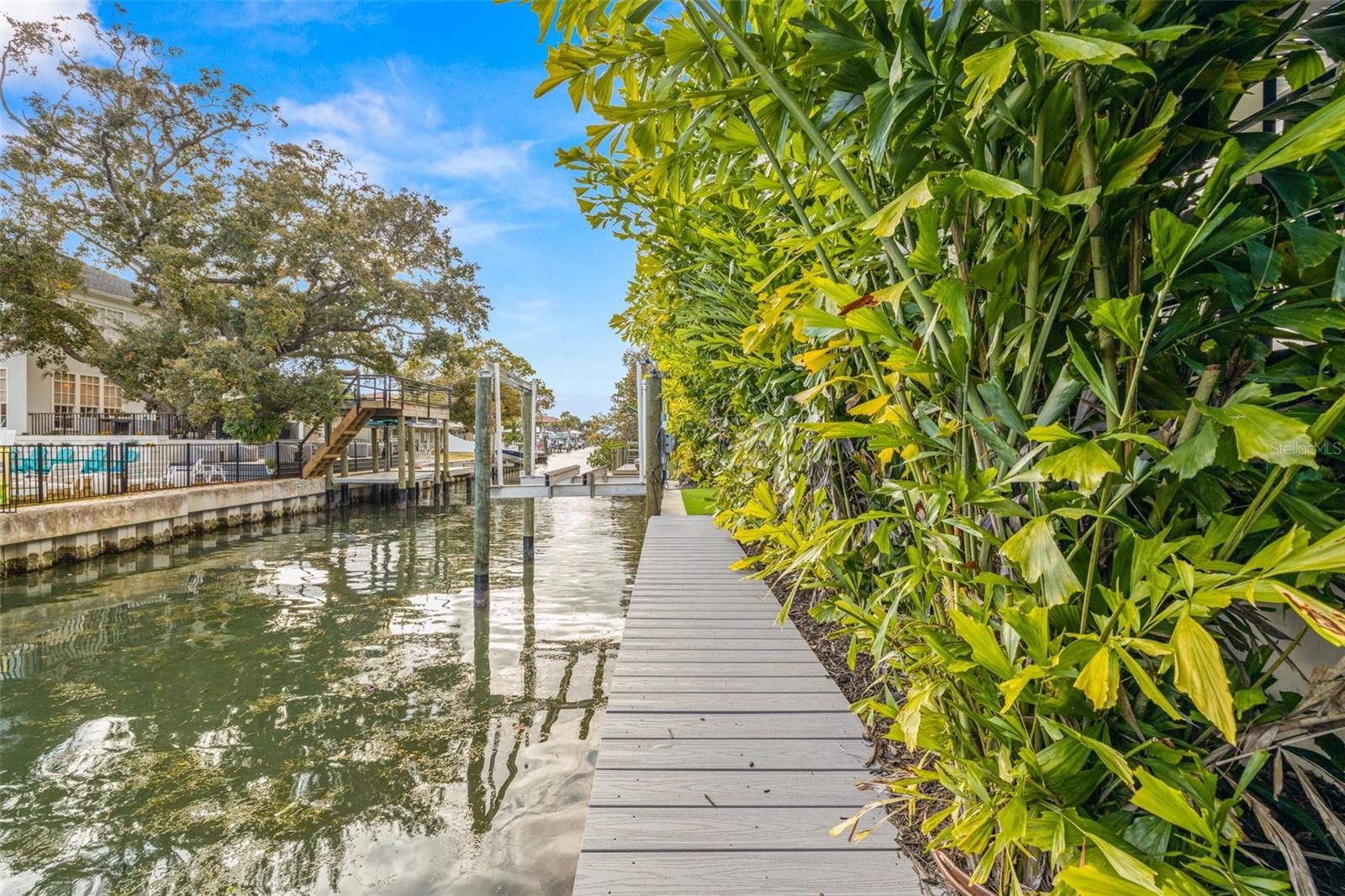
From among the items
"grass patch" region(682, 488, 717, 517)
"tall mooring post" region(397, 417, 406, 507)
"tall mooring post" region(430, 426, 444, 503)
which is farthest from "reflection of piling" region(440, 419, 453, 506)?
"grass patch" region(682, 488, 717, 517)

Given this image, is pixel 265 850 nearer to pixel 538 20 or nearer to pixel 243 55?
pixel 538 20

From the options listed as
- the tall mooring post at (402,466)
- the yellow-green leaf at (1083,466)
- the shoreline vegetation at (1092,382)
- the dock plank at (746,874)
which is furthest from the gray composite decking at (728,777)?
the tall mooring post at (402,466)

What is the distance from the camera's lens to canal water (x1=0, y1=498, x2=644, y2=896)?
2.54m

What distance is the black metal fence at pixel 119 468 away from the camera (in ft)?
27.6

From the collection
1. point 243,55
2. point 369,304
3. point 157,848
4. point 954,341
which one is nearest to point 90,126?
point 243,55

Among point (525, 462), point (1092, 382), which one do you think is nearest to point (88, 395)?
point (525, 462)

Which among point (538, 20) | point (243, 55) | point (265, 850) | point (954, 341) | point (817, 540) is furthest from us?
point (243, 55)

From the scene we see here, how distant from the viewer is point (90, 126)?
14.1m

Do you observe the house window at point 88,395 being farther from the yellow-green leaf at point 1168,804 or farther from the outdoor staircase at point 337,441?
the yellow-green leaf at point 1168,804

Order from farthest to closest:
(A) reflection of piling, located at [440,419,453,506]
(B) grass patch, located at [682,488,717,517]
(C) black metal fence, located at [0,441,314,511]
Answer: (A) reflection of piling, located at [440,419,453,506] < (C) black metal fence, located at [0,441,314,511] < (B) grass patch, located at [682,488,717,517]

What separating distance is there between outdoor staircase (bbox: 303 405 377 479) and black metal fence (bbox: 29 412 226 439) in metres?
4.23

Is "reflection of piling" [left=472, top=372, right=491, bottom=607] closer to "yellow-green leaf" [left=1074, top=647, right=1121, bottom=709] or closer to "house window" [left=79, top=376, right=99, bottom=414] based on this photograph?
"yellow-green leaf" [left=1074, top=647, right=1121, bottom=709]

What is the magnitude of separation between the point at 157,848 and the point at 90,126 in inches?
745

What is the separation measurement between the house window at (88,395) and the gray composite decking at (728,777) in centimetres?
2587
